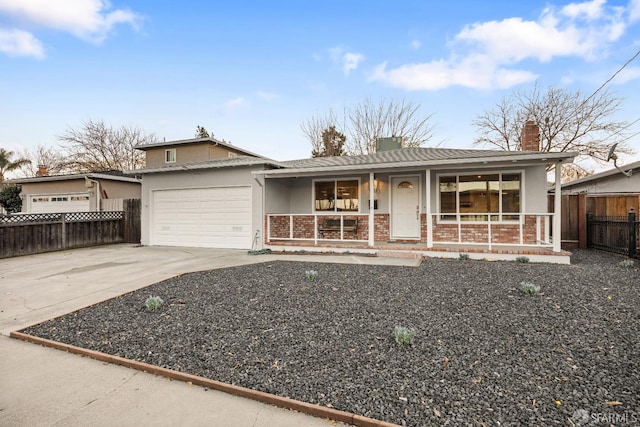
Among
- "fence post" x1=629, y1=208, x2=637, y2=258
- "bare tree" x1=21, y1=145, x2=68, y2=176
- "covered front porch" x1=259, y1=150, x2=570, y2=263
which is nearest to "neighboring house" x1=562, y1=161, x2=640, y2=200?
"fence post" x1=629, y1=208, x2=637, y2=258

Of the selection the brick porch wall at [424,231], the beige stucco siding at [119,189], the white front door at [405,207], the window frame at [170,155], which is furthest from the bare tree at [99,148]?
the white front door at [405,207]

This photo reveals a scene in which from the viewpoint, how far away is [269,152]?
24.8 metres

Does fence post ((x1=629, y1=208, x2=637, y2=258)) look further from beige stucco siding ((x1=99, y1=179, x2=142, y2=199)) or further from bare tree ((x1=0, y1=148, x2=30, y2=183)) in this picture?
bare tree ((x1=0, y1=148, x2=30, y2=183))

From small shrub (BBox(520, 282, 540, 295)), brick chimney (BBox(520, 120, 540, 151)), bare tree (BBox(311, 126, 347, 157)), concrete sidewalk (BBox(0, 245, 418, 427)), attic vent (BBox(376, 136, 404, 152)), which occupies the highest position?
bare tree (BBox(311, 126, 347, 157))

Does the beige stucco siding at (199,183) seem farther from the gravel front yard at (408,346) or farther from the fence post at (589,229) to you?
the fence post at (589,229)

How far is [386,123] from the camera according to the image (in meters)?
21.2

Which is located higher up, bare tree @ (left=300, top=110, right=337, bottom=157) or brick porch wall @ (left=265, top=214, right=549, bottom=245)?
bare tree @ (left=300, top=110, right=337, bottom=157)

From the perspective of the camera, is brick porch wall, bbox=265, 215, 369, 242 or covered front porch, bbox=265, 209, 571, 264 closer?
covered front porch, bbox=265, 209, 571, 264

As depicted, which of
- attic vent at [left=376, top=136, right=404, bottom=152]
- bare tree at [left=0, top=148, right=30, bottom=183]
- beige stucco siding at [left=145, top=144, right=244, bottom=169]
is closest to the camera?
attic vent at [left=376, top=136, right=404, bottom=152]

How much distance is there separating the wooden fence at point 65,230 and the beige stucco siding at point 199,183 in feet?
5.13

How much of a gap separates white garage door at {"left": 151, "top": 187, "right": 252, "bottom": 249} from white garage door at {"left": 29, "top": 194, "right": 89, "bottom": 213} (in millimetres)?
5226

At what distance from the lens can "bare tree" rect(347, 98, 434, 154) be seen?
20.8 meters

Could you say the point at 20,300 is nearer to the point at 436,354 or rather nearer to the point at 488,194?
the point at 436,354

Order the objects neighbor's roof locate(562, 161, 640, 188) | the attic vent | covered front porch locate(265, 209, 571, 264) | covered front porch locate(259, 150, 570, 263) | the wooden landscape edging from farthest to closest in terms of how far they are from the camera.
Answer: the attic vent < neighbor's roof locate(562, 161, 640, 188) < covered front porch locate(259, 150, 570, 263) < covered front porch locate(265, 209, 571, 264) < the wooden landscape edging
